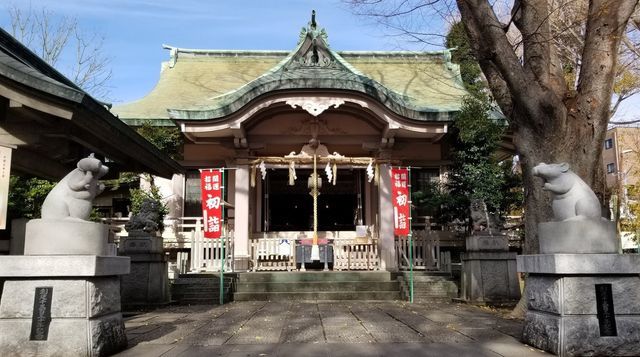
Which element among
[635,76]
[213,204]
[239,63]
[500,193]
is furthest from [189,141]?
[635,76]

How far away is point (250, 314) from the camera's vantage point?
8.86 m

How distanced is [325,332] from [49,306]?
11.5 ft

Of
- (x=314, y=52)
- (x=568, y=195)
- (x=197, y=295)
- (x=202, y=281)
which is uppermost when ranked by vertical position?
(x=314, y=52)

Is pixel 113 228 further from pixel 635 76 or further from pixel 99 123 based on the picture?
pixel 635 76

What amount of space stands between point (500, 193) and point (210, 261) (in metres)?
8.25

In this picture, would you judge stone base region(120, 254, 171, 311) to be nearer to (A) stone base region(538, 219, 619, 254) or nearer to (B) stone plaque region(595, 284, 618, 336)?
(A) stone base region(538, 219, 619, 254)

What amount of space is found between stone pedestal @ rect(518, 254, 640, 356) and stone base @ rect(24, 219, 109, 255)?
5070mm

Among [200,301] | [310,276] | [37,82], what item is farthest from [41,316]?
[310,276]

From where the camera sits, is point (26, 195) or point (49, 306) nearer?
point (49, 306)

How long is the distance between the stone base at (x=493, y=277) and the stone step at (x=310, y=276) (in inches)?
103

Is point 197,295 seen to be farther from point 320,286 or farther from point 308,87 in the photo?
point 308,87

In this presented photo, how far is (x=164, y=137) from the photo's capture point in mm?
14461

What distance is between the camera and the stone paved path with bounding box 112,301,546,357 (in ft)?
17.9

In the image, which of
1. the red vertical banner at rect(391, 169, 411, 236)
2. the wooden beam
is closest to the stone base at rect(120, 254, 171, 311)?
the wooden beam
